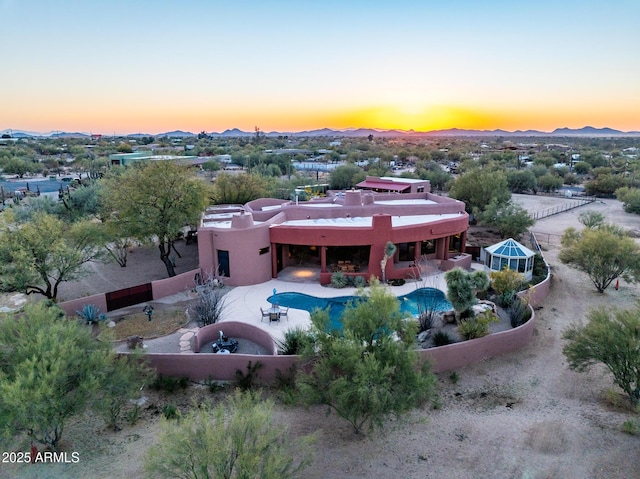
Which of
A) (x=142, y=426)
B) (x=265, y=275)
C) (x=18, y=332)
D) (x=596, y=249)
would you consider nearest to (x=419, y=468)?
(x=142, y=426)

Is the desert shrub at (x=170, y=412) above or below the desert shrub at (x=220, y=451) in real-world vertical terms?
below

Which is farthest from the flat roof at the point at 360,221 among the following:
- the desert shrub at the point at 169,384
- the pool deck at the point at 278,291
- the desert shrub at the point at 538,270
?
the desert shrub at the point at 169,384

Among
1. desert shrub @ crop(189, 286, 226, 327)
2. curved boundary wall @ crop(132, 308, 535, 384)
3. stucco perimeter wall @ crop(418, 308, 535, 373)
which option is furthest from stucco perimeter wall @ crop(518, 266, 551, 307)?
desert shrub @ crop(189, 286, 226, 327)

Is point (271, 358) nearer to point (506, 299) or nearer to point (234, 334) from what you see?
point (234, 334)

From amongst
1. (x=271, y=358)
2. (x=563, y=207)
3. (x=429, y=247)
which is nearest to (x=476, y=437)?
(x=271, y=358)

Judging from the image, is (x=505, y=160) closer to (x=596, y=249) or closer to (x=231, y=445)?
(x=596, y=249)

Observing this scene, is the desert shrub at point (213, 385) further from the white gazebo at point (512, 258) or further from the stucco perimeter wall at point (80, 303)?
the white gazebo at point (512, 258)
